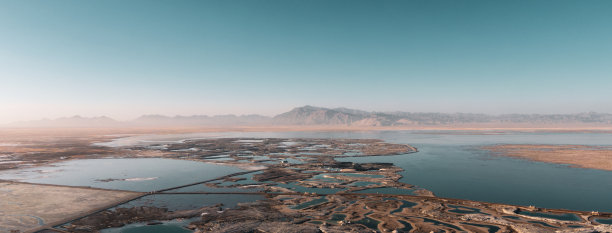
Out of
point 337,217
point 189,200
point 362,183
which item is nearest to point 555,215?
point 337,217

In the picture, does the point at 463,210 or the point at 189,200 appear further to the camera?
the point at 189,200

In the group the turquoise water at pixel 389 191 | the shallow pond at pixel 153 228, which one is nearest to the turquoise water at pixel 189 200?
the shallow pond at pixel 153 228

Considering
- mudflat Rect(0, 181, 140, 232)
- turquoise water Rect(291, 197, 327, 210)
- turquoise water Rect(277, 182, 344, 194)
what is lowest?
turquoise water Rect(291, 197, 327, 210)

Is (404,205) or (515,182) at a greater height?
(404,205)

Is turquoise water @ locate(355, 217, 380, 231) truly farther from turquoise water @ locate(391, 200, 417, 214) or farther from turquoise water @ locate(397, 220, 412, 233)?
turquoise water @ locate(391, 200, 417, 214)

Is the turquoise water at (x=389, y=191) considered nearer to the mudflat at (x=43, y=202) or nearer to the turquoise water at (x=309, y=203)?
the turquoise water at (x=309, y=203)

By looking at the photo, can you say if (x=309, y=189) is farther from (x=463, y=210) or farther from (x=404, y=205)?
(x=463, y=210)

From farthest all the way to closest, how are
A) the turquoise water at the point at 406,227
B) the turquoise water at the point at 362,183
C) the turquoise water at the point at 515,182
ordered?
the turquoise water at the point at 362,183 < the turquoise water at the point at 515,182 < the turquoise water at the point at 406,227

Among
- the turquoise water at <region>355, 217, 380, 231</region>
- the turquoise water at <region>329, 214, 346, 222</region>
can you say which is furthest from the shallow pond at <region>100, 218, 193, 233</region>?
the turquoise water at <region>355, 217, 380, 231</region>

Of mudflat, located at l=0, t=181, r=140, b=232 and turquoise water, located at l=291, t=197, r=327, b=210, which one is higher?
mudflat, located at l=0, t=181, r=140, b=232
